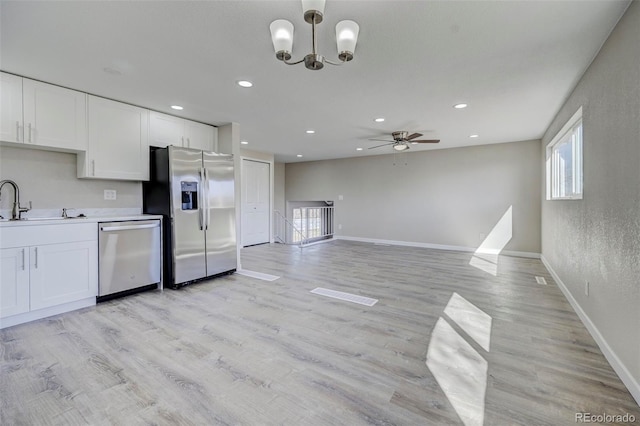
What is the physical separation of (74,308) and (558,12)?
16.4 ft

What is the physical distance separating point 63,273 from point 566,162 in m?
6.30

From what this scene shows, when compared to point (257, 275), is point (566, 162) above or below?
above

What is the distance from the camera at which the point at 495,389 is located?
1.78m

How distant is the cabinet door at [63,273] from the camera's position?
2.79m

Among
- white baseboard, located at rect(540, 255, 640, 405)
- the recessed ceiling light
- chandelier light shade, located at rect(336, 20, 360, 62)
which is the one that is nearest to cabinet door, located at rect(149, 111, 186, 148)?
the recessed ceiling light

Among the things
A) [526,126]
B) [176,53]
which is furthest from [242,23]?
[526,126]

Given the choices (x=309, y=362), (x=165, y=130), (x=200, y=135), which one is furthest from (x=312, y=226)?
(x=309, y=362)

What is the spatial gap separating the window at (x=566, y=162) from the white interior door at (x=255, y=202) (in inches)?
244

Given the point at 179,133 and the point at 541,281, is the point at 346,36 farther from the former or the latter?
the point at 541,281

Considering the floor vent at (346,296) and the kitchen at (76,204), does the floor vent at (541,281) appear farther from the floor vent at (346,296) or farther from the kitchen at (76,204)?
the kitchen at (76,204)

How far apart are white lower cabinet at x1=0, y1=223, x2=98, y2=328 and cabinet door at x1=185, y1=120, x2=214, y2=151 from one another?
6.13ft

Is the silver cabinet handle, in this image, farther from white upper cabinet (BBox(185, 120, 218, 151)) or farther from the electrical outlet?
white upper cabinet (BBox(185, 120, 218, 151))

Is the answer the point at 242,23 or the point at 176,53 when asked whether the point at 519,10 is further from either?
the point at 176,53

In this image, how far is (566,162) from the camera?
12.9ft
